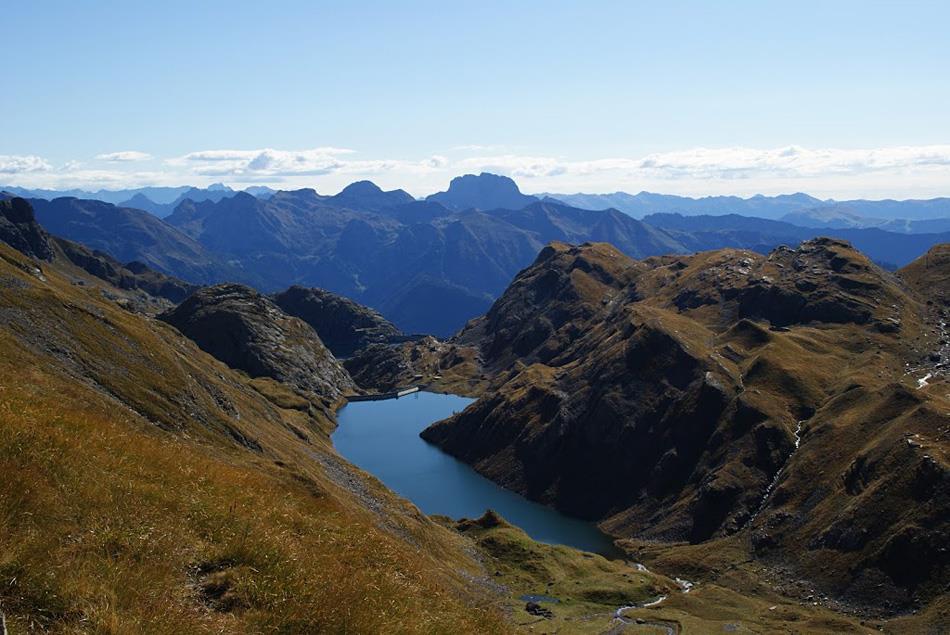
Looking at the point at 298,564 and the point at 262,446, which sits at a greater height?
the point at 298,564

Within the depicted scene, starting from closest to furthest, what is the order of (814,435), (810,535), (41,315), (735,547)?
1. (41,315)
2. (810,535)
3. (735,547)
4. (814,435)

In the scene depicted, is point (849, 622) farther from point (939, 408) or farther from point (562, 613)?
point (939, 408)

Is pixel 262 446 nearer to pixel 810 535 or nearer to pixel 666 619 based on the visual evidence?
pixel 666 619

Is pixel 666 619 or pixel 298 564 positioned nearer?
pixel 298 564

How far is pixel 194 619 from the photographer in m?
14.4

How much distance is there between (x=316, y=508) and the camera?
2750 centimetres

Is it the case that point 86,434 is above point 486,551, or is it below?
above

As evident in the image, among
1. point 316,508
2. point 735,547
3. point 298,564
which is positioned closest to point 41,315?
point 316,508

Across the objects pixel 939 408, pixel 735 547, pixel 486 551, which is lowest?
pixel 735 547

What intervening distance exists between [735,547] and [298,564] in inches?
6358

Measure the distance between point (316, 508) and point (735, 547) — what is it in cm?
15367

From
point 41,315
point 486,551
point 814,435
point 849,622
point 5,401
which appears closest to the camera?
point 5,401

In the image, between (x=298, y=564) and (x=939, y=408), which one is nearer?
(x=298, y=564)

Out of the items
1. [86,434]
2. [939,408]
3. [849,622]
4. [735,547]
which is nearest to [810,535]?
[735,547]
